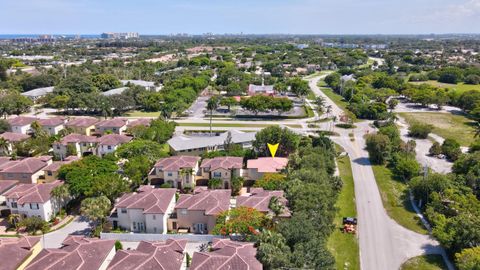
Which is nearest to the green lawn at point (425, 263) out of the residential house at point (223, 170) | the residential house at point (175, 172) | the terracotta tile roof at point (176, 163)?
the residential house at point (223, 170)

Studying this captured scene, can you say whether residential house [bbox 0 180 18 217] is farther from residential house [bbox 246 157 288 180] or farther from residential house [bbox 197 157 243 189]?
residential house [bbox 246 157 288 180]

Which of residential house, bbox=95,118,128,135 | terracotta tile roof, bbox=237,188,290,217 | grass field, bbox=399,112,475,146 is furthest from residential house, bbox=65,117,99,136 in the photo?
grass field, bbox=399,112,475,146

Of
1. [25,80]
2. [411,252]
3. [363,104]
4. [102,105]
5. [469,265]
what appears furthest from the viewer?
[25,80]

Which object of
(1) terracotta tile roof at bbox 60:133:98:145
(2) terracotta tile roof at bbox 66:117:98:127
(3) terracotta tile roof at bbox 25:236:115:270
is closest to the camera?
(3) terracotta tile roof at bbox 25:236:115:270

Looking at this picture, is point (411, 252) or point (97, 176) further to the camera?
point (97, 176)

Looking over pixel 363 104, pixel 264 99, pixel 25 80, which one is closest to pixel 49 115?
pixel 25 80

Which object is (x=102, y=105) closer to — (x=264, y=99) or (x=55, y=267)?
(x=264, y=99)

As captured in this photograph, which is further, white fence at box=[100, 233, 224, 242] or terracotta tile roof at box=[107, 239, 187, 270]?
white fence at box=[100, 233, 224, 242]
